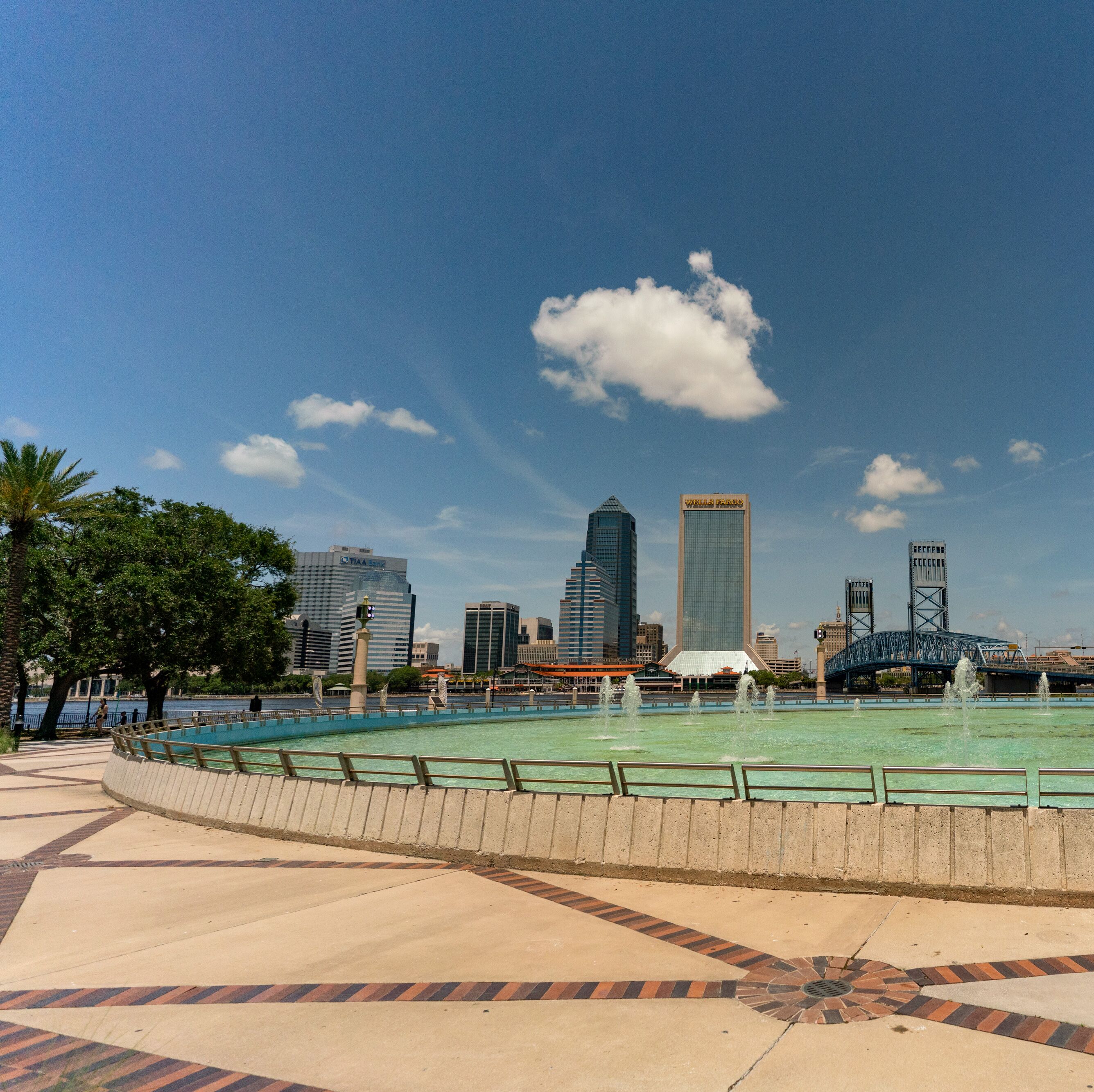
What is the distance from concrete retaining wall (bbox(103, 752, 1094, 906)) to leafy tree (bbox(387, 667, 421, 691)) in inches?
6527

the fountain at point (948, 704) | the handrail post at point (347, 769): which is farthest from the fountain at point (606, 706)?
the handrail post at point (347, 769)

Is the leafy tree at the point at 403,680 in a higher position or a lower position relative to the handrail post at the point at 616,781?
lower

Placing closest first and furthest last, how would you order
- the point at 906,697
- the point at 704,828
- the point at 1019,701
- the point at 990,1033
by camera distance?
the point at 990,1033 → the point at 704,828 → the point at 1019,701 → the point at 906,697

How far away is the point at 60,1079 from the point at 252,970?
6.22 feet

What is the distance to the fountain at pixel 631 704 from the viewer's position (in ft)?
143

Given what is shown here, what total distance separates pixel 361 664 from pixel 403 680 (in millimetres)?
148549

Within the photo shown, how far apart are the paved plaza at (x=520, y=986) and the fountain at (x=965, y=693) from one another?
65.2 feet

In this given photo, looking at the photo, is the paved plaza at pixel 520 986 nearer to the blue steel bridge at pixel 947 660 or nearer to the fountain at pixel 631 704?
the fountain at pixel 631 704

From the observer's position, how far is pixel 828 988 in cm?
575

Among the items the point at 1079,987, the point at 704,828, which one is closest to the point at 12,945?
the point at 704,828

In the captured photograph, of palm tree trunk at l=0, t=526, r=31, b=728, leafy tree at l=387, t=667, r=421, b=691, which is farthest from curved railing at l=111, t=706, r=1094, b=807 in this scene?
leafy tree at l=387, t=667, r=421, b=691

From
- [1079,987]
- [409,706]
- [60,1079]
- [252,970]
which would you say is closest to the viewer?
[60,1079]

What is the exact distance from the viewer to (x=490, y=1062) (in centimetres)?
467

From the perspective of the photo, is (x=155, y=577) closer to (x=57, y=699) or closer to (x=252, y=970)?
(x=57, y=699)
